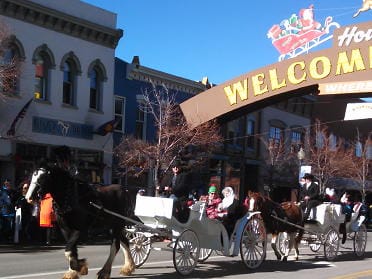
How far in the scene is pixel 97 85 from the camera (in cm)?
2772

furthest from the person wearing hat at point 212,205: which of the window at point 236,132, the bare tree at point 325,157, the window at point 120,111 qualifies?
the bare tree at point 325,157

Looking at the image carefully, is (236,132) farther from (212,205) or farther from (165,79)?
(212,205)

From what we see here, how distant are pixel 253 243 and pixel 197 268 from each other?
1.28 metres

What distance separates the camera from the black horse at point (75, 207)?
9.23 metres

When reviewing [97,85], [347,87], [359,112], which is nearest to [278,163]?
[347,87]

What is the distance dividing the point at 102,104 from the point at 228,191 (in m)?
16.1

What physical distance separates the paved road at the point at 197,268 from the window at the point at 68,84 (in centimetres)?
1136

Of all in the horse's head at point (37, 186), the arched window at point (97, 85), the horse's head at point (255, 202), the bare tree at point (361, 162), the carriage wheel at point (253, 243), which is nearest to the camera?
the horse's head at point (37, 186)

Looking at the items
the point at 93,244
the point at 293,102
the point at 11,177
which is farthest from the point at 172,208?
the point at 293,102

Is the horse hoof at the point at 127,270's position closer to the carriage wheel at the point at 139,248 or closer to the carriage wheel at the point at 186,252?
the carriage wheel at the point at 186,252

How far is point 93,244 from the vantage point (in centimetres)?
1803

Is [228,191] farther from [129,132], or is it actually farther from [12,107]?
[129,132]

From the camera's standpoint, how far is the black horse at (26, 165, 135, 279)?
9.23 metres

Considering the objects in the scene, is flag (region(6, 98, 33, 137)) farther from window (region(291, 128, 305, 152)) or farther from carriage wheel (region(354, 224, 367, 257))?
window (region(291, 128, 305, 152))
